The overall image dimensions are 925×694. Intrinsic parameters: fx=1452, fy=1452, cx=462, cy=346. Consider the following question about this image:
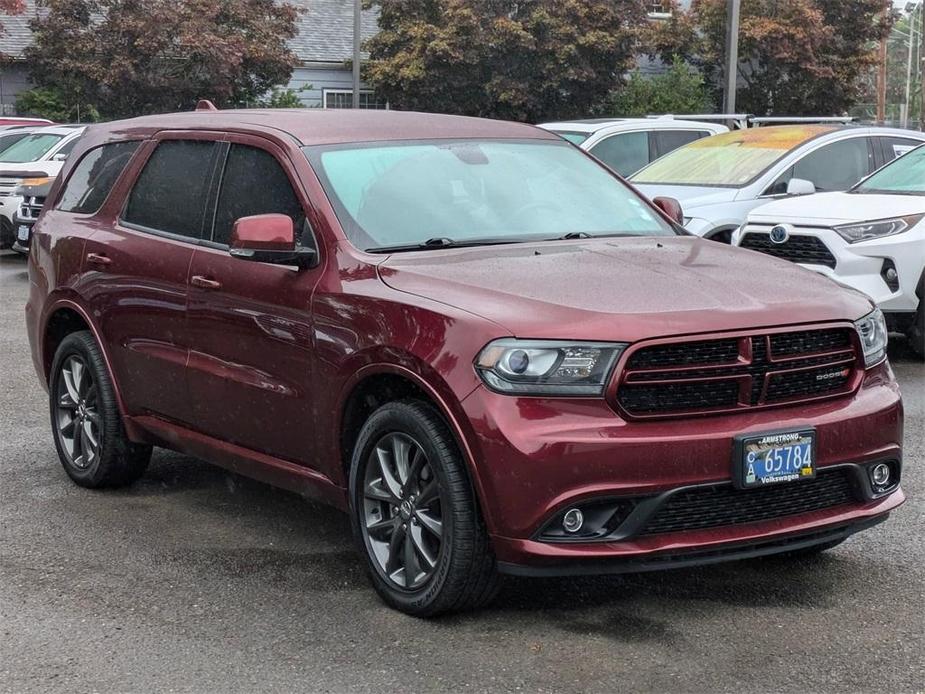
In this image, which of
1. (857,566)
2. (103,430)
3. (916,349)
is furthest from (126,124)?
(916,349)

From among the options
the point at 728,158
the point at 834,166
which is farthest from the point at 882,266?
the point at 728,158

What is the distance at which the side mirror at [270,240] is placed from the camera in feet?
17.4

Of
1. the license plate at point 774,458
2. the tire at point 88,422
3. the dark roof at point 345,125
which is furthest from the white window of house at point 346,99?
the license plate at point 774,458

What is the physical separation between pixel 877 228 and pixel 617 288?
235 inches

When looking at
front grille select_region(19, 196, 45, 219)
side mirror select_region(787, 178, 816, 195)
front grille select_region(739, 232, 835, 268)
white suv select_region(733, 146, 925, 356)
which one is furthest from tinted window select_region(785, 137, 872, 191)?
front grille select_region(19, 196, 45, 219)

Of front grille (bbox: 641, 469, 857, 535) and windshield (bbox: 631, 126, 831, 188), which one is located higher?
windshield (bbox: 631, 126, 831, 188)

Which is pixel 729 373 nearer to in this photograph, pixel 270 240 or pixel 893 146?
pixel 270 240

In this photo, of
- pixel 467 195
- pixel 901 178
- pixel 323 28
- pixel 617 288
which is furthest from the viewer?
pixel 323 28

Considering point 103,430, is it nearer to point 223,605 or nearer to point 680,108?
point 223,605

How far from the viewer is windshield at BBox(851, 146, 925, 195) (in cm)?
1090

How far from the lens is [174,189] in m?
6.38

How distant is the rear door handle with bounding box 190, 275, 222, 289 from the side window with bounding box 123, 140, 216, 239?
9.9 inches

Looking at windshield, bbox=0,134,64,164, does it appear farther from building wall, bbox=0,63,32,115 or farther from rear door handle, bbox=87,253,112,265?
building wall, bbox=0,63,32,115

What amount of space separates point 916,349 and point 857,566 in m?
5.33
